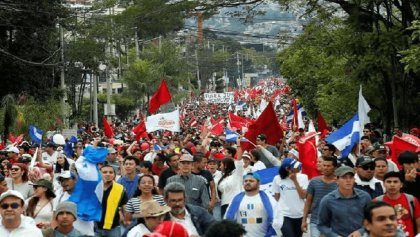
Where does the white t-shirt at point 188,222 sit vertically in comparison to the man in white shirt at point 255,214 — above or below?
above

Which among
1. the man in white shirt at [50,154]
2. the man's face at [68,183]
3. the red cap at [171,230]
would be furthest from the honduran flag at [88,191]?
the man in white shirt at [50,154]

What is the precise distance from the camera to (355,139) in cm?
1331

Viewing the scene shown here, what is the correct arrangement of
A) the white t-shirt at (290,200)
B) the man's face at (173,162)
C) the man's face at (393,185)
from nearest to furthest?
the man's face at (393,185), the white t-shirt at (290,200), the man's face at (173,162)

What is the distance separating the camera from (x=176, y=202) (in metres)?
7.93

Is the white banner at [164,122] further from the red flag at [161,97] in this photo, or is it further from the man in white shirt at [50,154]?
the man in white shirt at [50,154]

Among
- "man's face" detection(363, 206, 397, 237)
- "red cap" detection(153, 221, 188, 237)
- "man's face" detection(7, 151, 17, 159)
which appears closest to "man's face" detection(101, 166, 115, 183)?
"man's face" detection(363, 206, 397, 237)

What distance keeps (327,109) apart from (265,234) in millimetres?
25763

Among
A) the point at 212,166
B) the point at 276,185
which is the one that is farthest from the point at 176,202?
the point at 212,166

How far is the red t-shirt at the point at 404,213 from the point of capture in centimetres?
854

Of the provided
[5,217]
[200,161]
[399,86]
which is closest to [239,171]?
[200,161]

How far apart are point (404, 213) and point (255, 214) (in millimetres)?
1628

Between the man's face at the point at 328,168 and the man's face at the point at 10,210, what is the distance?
11.8 feet

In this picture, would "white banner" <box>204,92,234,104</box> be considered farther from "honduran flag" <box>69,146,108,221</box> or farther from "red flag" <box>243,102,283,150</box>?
"honduran flag" <box>69,146,108,221</box>

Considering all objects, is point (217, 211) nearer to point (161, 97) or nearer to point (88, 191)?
point (88, 191)
